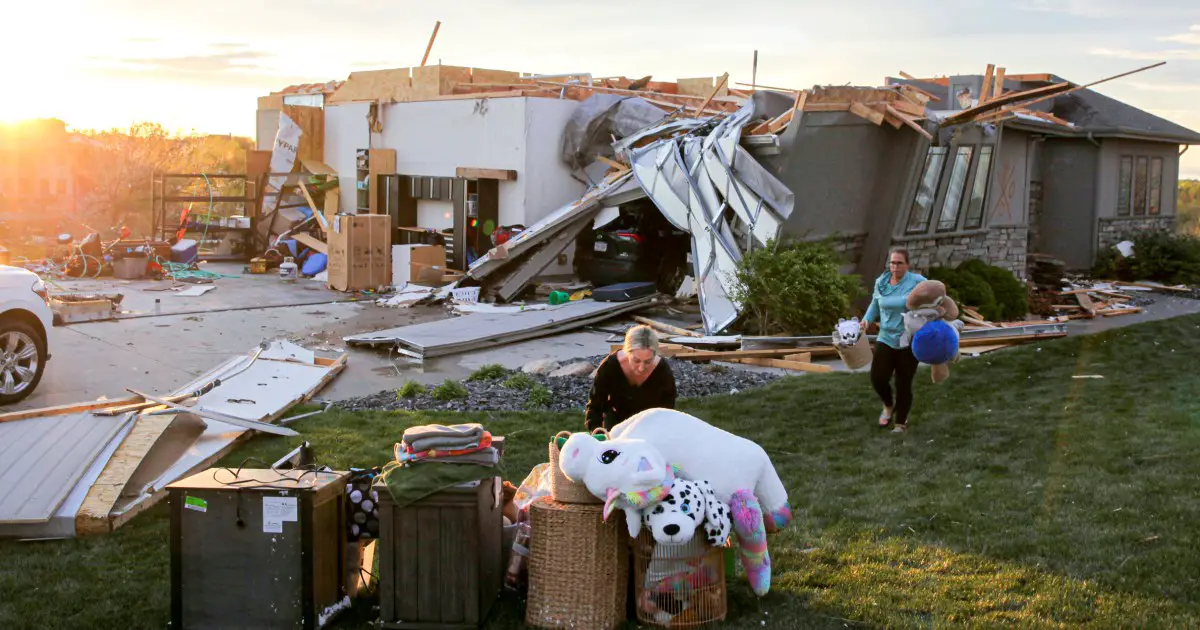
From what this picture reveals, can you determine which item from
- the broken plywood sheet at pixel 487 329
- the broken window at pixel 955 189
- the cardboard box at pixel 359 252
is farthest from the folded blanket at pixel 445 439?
the cardboard box at pixel 359 252

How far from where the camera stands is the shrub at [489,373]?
40.0ft

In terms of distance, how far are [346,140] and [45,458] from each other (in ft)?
59.9

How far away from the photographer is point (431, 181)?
22516 millimetres

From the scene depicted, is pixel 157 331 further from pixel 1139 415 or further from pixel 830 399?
pixel 1139 415

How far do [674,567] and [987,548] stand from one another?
2047 millimetres

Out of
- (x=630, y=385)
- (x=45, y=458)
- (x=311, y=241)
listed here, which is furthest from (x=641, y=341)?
(x=311, y=241)

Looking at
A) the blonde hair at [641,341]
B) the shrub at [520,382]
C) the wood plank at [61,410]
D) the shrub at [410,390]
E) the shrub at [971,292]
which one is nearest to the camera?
the blonde hair at [641,341]

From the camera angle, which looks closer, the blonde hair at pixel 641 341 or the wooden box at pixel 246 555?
the wooden box at pixel 246 555

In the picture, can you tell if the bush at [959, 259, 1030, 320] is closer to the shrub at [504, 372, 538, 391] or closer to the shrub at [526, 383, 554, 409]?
the shrub at [504, 372, 538, 391]

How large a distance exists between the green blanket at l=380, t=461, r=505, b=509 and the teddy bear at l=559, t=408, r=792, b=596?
0.44 metres

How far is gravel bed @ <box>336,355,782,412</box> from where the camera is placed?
35.5ft

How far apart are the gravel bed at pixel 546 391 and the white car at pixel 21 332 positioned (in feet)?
9.54

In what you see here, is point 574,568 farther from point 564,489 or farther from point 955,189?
point 955,189

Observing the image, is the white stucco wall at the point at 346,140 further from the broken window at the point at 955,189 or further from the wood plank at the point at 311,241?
the broken window at the point at 955,189
